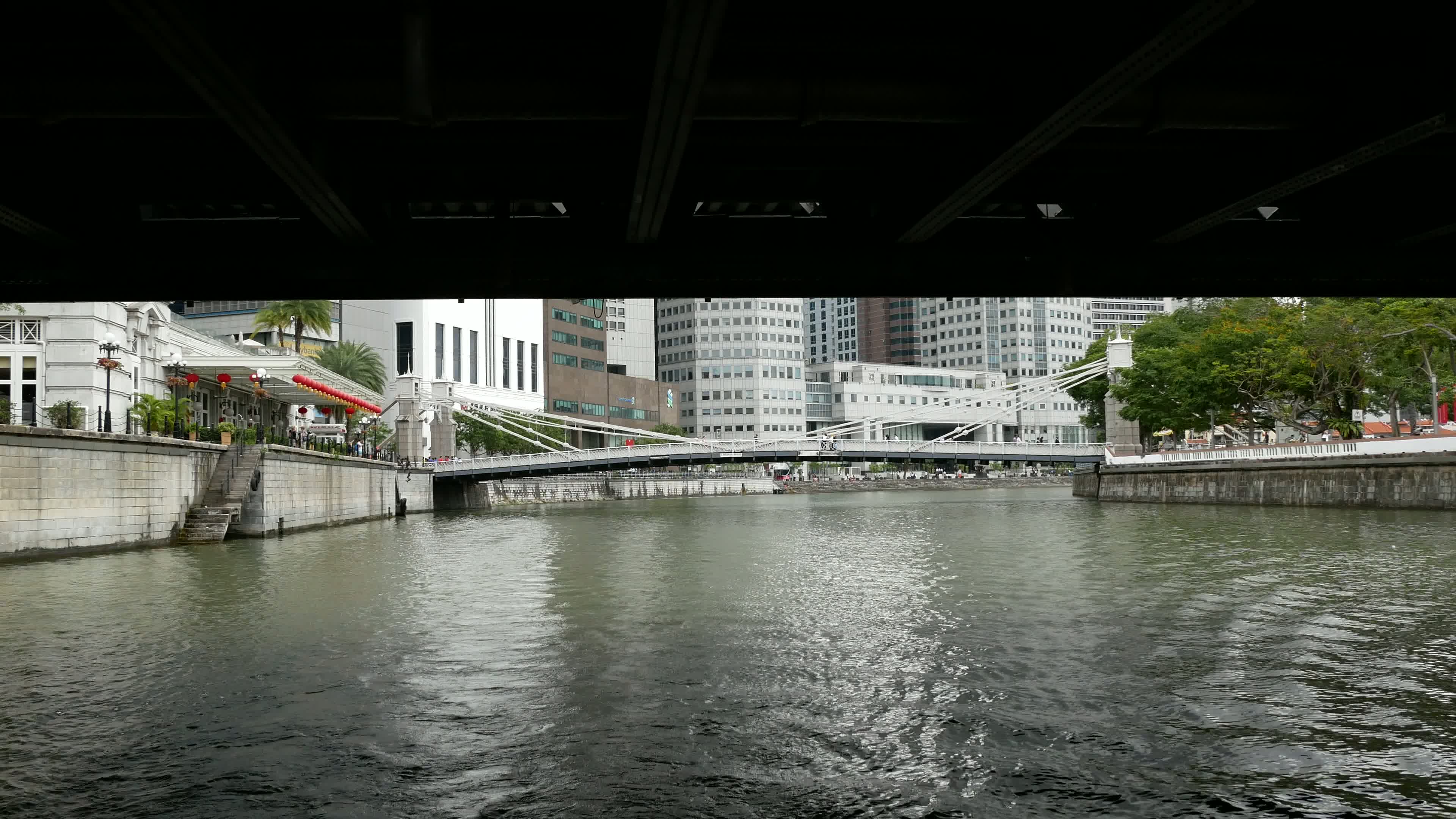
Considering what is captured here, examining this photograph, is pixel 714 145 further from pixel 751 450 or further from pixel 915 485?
pixel 915 485

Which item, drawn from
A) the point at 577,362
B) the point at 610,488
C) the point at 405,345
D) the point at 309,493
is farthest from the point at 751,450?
the point at 577,362

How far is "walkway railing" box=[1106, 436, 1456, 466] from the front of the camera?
47.5 m

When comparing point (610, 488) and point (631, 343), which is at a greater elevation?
point (631, 343)

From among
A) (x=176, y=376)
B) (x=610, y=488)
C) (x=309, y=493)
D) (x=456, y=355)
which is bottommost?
(x=610, y=488)

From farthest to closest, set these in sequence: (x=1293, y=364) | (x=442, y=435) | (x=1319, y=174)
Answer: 1. (x=442, y=435)
2. (x=1293, y=364)
3. (x=1319, y=174)

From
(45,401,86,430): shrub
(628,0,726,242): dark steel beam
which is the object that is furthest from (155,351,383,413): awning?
(628,0,726,242): dark steel beam

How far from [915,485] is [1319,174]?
163011mm

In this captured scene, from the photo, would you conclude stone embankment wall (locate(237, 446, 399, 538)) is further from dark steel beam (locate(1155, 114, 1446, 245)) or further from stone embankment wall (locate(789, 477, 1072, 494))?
stone embankment wall (locate(789, 477, 1072, 494))

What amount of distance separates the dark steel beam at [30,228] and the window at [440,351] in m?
111

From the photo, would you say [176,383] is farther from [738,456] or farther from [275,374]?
[738,456]

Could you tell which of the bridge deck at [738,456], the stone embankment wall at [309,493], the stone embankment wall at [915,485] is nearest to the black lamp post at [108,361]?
the stone embankment wall at [309,493]

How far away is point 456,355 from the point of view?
410 feet

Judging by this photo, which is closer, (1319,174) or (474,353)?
(1319,174)

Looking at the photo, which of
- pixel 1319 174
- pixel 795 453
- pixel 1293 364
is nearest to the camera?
pixel 1319 174
